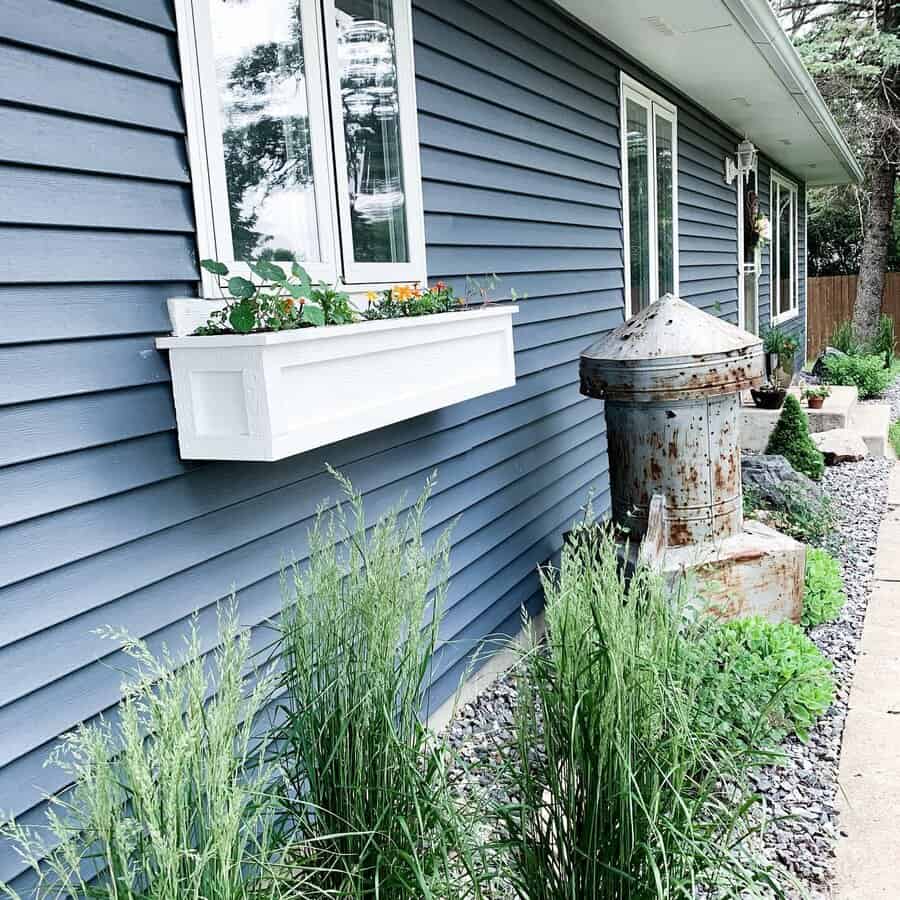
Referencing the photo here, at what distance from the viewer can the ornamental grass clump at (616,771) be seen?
1.51 m

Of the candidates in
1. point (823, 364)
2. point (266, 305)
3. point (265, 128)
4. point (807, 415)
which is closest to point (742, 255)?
point (807, 415)

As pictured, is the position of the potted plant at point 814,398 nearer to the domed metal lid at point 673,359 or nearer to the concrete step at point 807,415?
the concrete step at point 807,415

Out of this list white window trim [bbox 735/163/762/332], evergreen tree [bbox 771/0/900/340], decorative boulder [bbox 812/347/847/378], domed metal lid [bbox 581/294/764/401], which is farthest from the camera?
evergreen tree [bbox 771/0/900/340]

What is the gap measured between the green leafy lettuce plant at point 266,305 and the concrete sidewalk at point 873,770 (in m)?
1.79

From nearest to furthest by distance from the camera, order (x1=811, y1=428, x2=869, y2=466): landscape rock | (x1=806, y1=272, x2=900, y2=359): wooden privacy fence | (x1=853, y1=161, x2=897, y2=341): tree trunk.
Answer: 1. (x1=811, y1=428, x2=869, y2=466): landscape rock
2. (x1=853, y1=161, x2=897, y2=341): tree trunk
3. (x1=806, y1=272, x2=900, y2=359): wooden privacy fence

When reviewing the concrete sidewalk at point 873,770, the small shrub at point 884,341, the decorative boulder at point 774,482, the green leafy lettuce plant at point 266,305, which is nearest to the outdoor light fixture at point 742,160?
the decorative boulder at point 774,482

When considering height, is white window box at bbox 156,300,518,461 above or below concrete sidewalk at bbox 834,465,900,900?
above

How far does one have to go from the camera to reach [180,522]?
2020mm

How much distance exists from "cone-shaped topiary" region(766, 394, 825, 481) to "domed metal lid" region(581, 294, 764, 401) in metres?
2.67

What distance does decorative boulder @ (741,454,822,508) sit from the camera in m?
5.04

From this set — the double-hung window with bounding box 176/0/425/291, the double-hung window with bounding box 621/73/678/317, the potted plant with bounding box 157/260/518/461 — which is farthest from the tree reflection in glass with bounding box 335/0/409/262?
the double-hung window with bounding box 621/73/678/317

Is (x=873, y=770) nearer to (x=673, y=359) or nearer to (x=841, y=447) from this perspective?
(x=673, y=359)

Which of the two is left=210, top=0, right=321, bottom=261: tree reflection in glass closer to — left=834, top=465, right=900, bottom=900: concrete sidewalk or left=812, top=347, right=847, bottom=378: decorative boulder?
left=834, top=465, right=900, bottom=900: concrete sidewalk

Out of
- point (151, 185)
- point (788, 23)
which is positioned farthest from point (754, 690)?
point (788, 23)
